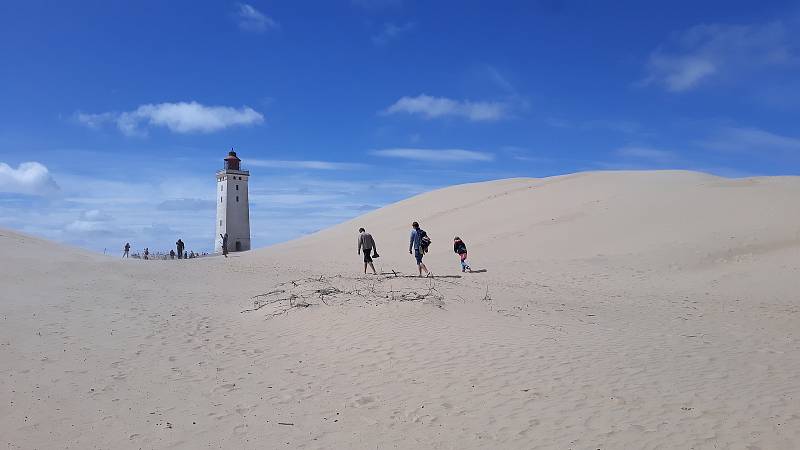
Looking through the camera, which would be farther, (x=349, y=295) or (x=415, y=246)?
(x=415, y=246)

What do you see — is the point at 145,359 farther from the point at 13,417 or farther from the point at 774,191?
the point at 774,191

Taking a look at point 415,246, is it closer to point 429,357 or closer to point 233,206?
point 429,357

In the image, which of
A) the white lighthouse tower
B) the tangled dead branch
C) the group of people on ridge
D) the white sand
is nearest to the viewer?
the white sand

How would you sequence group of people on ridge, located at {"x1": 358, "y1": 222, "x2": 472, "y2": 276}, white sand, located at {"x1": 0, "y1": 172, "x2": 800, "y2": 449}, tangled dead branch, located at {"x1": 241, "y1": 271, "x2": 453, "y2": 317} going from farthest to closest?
1. group of people on ridge, located at {"x1": 358, "y1": 222, "x2": 472, "y2": 276}
2. tangled dead branch, located at {"x1": 241, "y1": 271, "x2": 453, "y2": 317}
3. white sand, located at {"x1": 0, "y1": 172, "x2": 800, "y2": 449}

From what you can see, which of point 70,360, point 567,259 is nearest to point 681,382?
point 70,360

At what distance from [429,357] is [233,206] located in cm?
5197

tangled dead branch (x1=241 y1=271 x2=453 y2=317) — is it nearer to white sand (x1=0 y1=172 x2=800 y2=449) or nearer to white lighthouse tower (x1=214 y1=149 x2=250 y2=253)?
white sand (x1=0 y1=172 x2=800 y2=449)

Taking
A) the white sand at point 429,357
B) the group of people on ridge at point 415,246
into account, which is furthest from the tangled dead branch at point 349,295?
the group of people on ridge at point 415,246

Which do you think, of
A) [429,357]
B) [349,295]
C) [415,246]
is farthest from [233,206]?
[429,357]

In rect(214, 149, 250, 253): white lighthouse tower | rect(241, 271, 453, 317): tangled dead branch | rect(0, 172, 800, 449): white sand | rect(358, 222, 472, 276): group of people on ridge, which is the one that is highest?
rect(214, 149, 250, 253): white lighthouse tower

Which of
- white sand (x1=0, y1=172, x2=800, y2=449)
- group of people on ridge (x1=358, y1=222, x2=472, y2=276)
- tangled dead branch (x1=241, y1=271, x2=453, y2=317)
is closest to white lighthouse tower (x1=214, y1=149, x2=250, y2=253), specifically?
white sand (x1=0, y1=172, x2=800, y2=449)

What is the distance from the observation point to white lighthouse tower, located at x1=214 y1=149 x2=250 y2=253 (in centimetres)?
5684

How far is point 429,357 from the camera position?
349 inches

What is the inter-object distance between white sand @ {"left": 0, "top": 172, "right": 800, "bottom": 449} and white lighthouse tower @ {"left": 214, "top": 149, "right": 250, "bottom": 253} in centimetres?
3522
